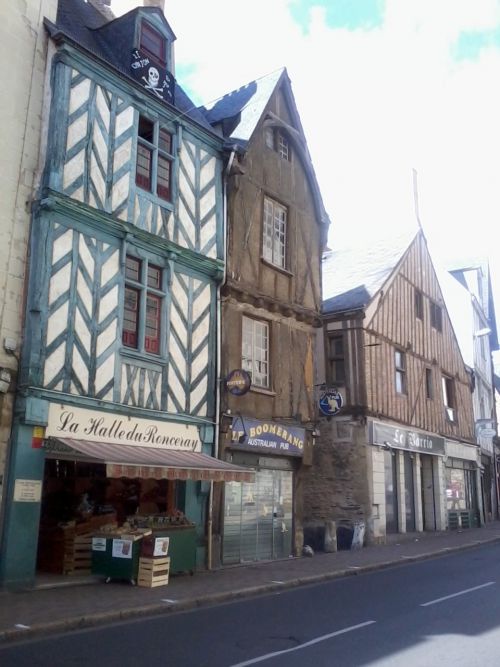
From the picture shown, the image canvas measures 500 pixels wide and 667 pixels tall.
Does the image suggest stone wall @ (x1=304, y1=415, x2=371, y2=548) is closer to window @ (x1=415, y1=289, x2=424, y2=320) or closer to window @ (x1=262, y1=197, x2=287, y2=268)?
window @ (x1=262, y1=197, x2=287, y2=268)

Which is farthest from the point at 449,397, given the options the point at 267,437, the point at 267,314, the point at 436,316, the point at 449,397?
the point at 267,437

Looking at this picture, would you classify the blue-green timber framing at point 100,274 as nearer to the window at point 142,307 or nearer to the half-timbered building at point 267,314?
the window at point 142,307

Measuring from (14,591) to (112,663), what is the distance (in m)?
3.83

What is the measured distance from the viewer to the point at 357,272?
67.5 ft

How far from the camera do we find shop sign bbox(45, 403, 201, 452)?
31.5ft

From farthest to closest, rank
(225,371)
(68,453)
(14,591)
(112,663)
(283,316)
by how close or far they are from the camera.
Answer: (283,316), (225,371), (68,453), (14,591), (112,663)

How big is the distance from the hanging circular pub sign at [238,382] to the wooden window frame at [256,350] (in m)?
0.96

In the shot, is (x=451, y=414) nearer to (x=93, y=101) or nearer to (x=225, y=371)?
(x=225, y=371)

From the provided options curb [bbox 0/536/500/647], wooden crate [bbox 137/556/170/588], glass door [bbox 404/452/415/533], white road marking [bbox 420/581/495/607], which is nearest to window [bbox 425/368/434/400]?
glass door [bbox 404/452/415/533]

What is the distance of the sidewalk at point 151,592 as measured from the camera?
22.8 feet

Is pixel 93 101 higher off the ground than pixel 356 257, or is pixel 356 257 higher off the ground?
pixel 356 257

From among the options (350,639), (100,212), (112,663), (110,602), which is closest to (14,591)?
(110,602)

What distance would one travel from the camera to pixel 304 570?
11609 mm

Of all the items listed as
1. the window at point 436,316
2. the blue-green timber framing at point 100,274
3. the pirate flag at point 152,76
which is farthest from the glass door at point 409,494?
the pirate flag at point 152,76
